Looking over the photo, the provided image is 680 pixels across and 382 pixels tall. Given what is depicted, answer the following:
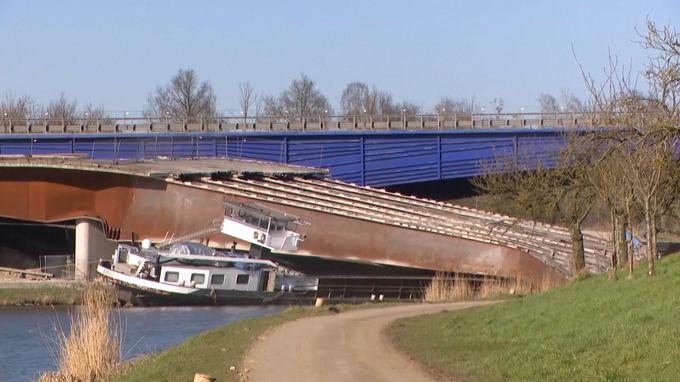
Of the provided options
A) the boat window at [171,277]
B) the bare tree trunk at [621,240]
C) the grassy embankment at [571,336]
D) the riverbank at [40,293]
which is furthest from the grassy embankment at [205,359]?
the riverbank at [40,293]

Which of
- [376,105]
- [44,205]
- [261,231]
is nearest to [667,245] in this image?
[261,231]

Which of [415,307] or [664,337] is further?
[415,307]

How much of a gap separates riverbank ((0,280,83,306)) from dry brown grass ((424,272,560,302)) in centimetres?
1727

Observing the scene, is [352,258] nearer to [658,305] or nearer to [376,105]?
→ [658,305]

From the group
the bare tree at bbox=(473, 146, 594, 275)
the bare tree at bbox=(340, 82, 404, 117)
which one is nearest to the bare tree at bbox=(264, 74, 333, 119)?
the bare tree at bbox=(340, 82, 404, 117)

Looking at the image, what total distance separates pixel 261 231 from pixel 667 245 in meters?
24.9

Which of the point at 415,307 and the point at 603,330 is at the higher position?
the point at 603,330

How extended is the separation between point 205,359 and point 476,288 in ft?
97.4

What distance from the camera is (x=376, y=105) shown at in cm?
14850

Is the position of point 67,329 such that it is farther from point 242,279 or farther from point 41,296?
point 242,279

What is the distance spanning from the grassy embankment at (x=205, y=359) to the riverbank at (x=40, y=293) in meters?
25.4

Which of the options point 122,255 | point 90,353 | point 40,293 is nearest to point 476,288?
point 122,255

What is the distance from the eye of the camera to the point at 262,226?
5919cm

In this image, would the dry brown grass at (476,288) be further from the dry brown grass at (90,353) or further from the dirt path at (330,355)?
the dry brown grass at (90,353)
